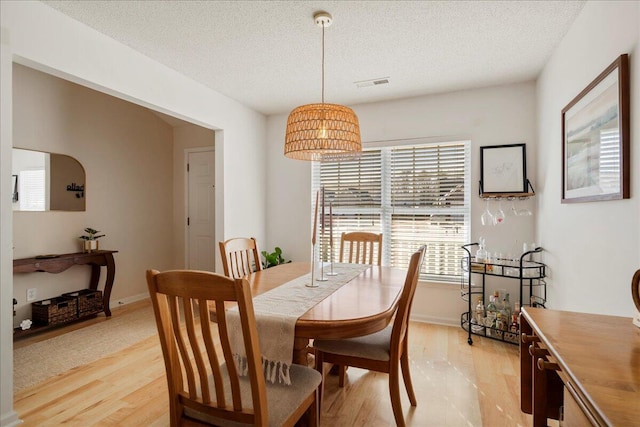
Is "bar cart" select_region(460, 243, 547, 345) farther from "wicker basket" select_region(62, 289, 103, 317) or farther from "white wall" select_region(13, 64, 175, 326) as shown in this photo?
"white wall" select_region(13, 64, 175, 326)

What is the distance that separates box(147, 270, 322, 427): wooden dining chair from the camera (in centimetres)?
107

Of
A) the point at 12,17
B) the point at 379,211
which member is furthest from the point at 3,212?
the point at 379,211

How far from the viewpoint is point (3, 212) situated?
6.05ft

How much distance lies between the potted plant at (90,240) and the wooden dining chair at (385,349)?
3116 mm

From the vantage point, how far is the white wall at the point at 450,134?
126 inches

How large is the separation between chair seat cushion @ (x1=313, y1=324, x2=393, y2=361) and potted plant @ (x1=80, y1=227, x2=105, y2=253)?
3.11 m

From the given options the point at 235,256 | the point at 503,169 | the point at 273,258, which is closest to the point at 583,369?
the point at 235,256

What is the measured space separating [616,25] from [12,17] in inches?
126

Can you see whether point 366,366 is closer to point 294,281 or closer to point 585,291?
point 294,281

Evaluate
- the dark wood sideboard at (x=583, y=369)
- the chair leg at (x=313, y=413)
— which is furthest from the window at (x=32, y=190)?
the dark wood sideboard at (x=583, y=369)

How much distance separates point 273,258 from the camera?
403 cm

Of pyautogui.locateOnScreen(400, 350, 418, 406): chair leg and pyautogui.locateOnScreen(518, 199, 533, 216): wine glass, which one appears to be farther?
pyautogui.locateOnScreen(518, 199, 533, 216): wine glass

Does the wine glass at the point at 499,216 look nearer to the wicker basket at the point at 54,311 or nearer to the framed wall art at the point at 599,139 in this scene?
the framed wall art at the point at 599,139

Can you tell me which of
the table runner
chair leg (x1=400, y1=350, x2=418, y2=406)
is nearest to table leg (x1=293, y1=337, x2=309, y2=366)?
the table runner
